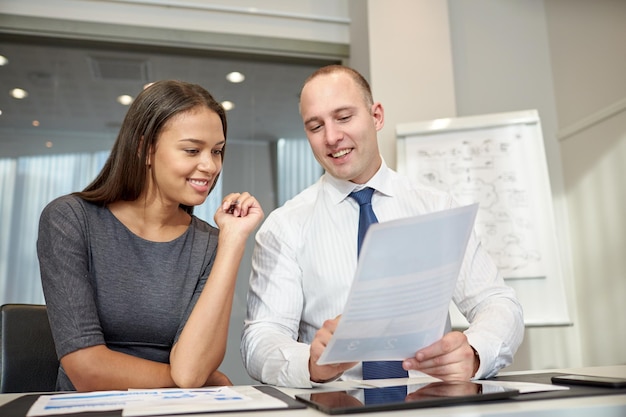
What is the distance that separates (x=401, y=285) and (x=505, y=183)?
2.21 metres

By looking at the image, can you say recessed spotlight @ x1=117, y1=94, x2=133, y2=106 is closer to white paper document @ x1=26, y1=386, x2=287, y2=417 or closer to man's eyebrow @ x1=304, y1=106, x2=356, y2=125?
man's eyebrow @ x1=304, y1=106, x2=356, y2=125

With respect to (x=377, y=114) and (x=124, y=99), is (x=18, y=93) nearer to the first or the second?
(x=124, y=99)

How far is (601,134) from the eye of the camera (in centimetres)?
289

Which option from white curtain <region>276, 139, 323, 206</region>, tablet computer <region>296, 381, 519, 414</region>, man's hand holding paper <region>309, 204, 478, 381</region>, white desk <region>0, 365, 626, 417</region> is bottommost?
white desk <region>0, 365, 626, 417</region>

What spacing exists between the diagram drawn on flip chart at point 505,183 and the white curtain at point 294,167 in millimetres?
719

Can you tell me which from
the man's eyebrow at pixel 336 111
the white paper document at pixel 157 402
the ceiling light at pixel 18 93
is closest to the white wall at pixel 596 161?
the man's eyebrow at pixel 336 111

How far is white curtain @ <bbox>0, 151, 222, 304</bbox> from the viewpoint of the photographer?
9.86 ft

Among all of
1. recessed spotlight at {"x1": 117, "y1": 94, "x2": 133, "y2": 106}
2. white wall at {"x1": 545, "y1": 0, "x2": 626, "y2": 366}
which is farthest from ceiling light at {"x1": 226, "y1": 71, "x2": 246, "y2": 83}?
white wall at {"x1": 545, "y1": 0, "x2": 626, "y2": 366}

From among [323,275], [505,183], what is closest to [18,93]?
[323,275]

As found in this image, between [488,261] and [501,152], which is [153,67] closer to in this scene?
[501,152]

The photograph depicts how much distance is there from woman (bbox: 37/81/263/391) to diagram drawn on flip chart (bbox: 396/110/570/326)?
1596mm

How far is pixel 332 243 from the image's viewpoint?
5.19ft

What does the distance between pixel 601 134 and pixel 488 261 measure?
1750mm

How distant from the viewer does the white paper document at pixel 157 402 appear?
2.42 feet
